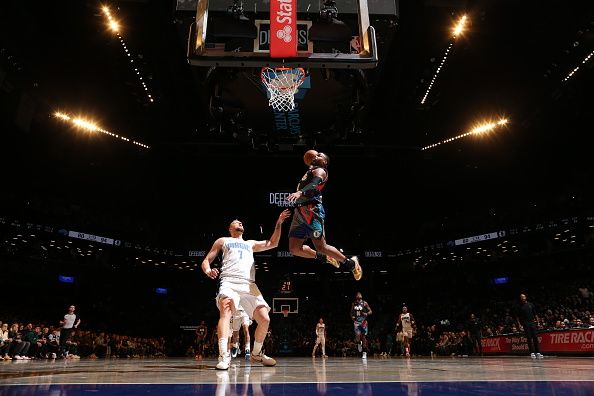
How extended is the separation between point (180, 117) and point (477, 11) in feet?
39.4

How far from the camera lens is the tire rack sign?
6.91m

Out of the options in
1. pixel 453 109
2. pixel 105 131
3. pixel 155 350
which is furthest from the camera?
pixel 155 350

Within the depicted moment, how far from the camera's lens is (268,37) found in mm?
6969

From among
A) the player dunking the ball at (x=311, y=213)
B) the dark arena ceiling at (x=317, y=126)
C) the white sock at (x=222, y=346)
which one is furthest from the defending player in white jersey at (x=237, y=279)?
the dark arena ceiling at (x=317, y=126)

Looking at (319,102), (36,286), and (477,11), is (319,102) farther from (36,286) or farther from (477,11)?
(36,286)

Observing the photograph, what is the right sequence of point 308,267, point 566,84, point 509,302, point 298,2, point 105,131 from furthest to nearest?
1. point 308,267
2. point 509,302
3. point 105,131
4. point 566,84
5. point 298,2

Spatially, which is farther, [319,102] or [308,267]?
[308,267]

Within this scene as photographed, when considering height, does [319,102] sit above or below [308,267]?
above

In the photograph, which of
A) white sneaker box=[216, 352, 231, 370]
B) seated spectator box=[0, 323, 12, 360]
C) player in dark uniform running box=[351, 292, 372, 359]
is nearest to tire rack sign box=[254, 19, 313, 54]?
white sneaker box=[216, 352, 231, 370]

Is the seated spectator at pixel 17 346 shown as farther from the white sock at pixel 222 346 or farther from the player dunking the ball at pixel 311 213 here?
the player dunking the ball at pixel 311 213

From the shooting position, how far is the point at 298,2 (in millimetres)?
7500

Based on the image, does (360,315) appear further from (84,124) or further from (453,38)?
(84,124)

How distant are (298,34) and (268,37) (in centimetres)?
55

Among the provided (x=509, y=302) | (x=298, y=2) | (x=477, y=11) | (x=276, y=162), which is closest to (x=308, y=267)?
(x=276, y=162)
